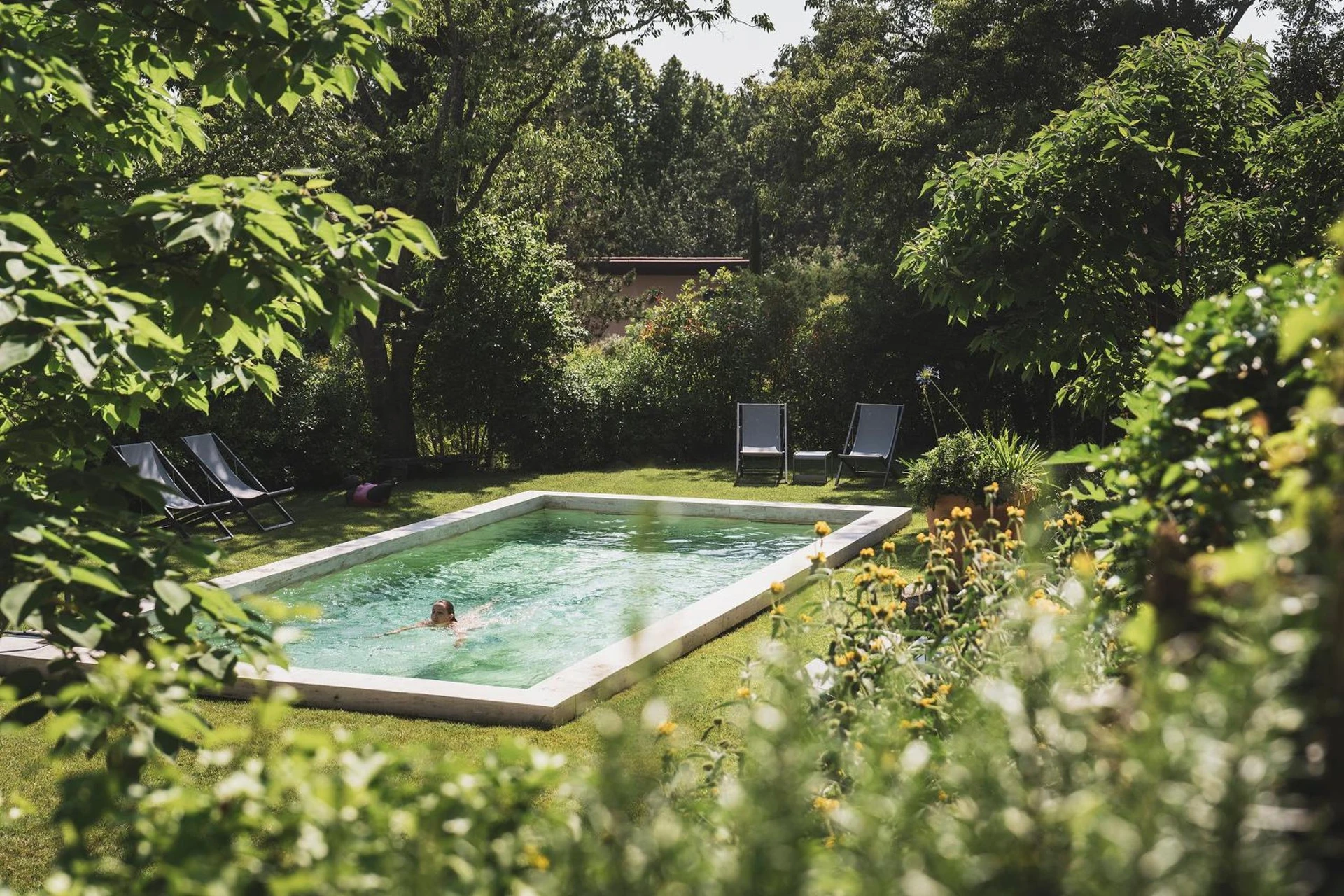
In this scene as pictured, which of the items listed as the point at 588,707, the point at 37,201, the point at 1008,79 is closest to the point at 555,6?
the point at 1008,79

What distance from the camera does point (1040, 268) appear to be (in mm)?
7648

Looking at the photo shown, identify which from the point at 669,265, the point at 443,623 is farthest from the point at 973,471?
the point at 669,265

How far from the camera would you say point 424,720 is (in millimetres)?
5816

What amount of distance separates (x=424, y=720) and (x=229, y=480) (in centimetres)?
702

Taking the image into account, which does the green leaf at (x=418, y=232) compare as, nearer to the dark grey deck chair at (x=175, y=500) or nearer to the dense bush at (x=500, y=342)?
the dark grey deck chair at (x=175, y=500)

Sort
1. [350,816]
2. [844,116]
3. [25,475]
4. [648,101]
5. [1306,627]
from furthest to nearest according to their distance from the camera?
1. [648,101]
2. [844,116]
3. [25,475]
4. [350,816]
5. [1306,627]

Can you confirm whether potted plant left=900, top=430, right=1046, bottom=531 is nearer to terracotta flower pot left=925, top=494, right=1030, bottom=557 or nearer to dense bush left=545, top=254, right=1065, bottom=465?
terracotta flower pot left=925, top=494, right=1030, bottom=557

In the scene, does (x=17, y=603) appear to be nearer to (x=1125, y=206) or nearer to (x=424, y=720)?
(x=424, y=720)

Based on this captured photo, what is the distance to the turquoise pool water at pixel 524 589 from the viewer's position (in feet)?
26.6

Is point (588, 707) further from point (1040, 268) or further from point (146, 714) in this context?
point (1040, 268)

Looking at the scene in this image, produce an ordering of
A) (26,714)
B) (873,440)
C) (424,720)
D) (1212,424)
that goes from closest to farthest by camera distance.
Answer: (26,714), (1212,424), (424,720), (873,440)

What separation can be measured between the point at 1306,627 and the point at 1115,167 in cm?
693

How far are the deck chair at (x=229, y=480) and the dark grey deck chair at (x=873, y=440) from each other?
22.6 ft

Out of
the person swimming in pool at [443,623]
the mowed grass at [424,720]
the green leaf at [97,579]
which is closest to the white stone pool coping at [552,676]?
the mowed grass at [424,720]
